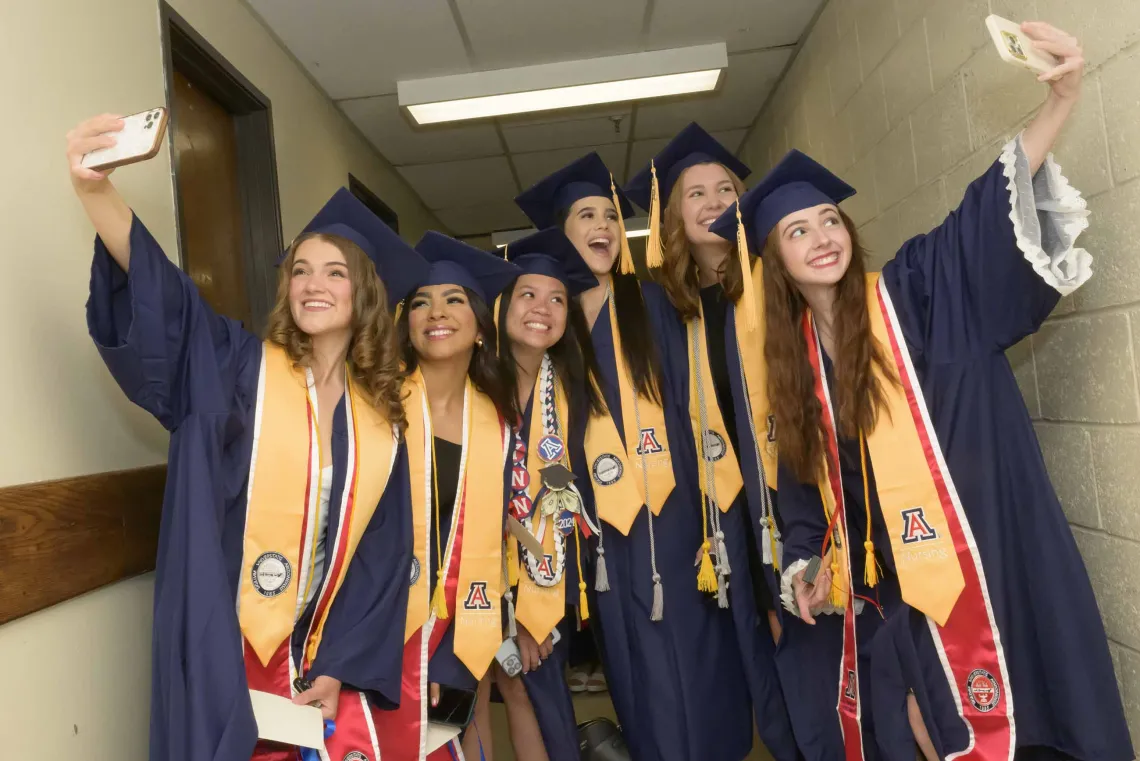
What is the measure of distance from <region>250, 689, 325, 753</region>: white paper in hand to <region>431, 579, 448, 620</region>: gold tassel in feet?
1.39

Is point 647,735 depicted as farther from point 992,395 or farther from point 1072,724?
point 992,395

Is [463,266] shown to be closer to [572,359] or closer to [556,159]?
[572,359]

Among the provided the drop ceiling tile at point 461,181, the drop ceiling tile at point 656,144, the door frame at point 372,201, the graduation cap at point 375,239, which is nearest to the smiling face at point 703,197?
the graduation cap at point 375,239

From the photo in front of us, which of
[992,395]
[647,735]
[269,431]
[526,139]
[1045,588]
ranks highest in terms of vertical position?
[526,139]

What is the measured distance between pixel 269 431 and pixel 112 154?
621 mm

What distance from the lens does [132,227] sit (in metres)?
1.42

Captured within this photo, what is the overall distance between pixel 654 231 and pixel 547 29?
140 cm

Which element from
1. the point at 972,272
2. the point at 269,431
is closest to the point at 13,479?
the point at 269,431

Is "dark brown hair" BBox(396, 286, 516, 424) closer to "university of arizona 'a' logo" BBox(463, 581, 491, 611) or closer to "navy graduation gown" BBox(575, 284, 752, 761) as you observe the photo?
"navy graduation gown" BBox(575, 284, 752, 761)

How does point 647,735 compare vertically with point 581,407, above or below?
below

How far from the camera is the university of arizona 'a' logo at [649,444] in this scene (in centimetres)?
230

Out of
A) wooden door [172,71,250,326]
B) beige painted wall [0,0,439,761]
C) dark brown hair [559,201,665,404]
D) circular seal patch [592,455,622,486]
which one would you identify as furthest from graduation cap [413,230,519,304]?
wooden door [172,71,250,326]

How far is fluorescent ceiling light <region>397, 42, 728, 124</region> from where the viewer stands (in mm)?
3359

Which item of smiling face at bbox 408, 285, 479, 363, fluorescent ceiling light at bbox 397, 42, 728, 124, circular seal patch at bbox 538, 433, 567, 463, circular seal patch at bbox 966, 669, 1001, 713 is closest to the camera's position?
circular seal patch at bbox 966, 669, 1001, 713
